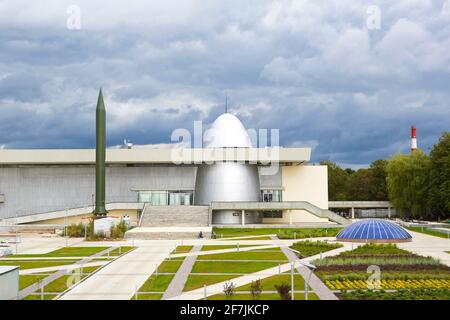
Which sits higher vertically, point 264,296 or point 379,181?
point 379,181

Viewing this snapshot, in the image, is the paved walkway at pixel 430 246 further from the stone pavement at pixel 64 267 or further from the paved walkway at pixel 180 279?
the stone pavement at pixel 64 267

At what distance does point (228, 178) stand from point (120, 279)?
46.1 m

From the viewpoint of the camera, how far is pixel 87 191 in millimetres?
79250

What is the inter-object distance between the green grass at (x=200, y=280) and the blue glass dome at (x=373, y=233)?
2119 cm

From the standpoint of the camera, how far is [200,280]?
2811 centimetres

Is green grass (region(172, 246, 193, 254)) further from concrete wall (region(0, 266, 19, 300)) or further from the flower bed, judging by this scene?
concrete wall (region(0, 266, 19, 300))

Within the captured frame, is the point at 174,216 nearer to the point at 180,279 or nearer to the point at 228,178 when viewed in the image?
the point at 228,178

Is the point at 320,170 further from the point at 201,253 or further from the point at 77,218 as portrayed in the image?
the point at 201,253

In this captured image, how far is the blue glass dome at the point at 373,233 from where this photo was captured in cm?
4734

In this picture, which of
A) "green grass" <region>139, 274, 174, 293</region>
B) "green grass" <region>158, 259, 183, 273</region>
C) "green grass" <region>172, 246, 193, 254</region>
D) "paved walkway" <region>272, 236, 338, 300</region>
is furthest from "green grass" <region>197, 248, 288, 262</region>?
"green grass" <region>139, 274, 174, 293</region>

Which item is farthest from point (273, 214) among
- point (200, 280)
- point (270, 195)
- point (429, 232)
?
point (200, 280)

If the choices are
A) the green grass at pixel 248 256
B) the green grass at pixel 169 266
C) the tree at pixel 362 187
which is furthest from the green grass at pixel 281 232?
the tree at pixel 362 187

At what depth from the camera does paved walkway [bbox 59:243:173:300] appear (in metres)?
24.4
